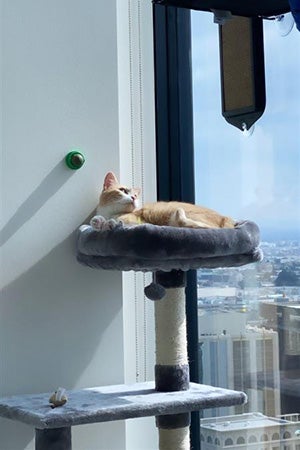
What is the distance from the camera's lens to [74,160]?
7.84 ft

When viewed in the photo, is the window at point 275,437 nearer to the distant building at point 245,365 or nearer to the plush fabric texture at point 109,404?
the distant building at point 245,365

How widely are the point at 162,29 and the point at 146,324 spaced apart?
1.03m

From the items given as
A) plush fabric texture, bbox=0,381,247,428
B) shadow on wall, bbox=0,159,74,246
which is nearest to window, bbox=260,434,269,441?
plush fabric texture, bbox=0,381,247,428

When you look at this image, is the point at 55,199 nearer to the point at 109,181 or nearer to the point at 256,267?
the point at 109,181

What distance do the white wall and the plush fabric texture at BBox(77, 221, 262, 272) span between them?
195mm

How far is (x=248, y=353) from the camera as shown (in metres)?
2.63

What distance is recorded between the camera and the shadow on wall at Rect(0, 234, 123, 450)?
230 centimetres

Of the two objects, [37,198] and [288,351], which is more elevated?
[37,198]

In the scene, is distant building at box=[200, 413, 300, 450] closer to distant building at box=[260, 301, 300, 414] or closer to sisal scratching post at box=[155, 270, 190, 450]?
distant building at box=[260, 301, 300, 414]

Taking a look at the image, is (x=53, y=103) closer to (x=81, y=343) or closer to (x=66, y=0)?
(x=66, y=0)

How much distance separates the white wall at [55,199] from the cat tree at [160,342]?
0.10 meters

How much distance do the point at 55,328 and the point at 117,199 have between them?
16.6 inches

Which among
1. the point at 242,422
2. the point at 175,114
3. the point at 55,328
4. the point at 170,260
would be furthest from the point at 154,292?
the point at 175,114

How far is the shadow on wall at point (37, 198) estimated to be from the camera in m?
2.32
